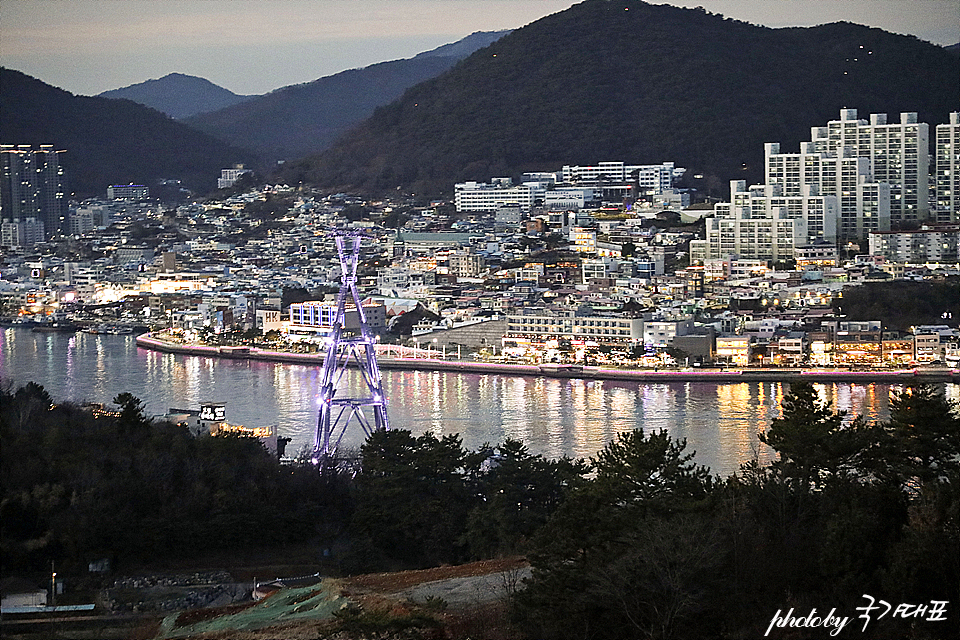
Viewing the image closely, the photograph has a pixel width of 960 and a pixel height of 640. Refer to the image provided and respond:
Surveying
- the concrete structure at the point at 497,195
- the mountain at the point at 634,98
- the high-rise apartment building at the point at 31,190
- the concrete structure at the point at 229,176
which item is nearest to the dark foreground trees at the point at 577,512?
the concrete structure at the point at 497,195

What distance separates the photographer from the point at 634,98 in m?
24.6

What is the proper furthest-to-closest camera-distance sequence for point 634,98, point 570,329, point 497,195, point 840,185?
point 634,98 → point 497,195 → point 840,185 → point 570,329

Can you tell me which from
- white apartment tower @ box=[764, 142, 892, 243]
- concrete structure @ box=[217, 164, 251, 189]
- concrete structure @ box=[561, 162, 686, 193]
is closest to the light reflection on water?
white apartment tower @ box=[764, 142, 892, 243]

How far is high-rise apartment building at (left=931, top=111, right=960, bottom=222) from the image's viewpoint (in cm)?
1712

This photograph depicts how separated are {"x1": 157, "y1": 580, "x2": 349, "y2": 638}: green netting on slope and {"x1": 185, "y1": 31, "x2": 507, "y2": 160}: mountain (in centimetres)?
3379

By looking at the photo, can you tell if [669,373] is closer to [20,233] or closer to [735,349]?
[735,349]

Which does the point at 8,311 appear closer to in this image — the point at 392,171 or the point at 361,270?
the point at 361,270

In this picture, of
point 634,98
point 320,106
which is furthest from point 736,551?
point 320,106

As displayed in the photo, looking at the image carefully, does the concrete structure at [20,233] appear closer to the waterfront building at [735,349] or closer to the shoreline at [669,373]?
the shoreline at [669,373]

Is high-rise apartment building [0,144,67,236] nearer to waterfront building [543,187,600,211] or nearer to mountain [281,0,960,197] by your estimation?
mountain [281,0,960,197]

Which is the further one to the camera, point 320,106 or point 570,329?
point 320,106

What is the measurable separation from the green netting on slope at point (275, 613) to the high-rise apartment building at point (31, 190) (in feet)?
66.2

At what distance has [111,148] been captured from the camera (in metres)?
30.4

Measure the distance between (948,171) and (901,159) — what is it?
1.96 ft
